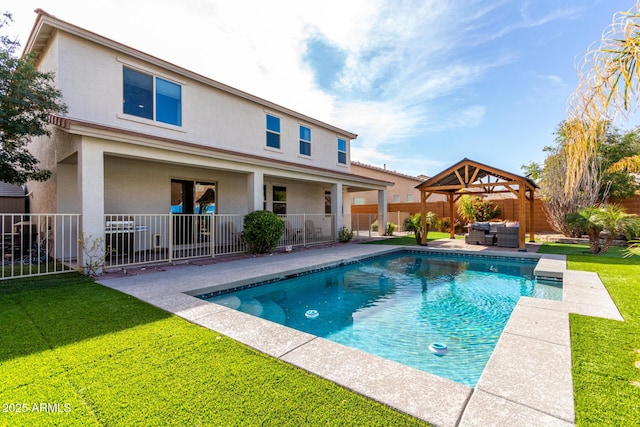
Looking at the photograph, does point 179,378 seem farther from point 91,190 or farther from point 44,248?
point 44,248

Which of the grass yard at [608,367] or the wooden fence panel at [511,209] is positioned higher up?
the wooden fence panel at [511,209]

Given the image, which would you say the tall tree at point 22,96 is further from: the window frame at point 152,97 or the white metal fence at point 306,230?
the white metal fence at point 306,230

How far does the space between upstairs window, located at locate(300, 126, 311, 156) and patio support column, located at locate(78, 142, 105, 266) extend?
30.4 ft

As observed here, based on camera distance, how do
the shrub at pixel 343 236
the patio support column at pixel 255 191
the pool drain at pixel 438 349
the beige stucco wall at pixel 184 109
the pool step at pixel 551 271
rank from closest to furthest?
the pool drain at pixel 438 349, the pool step at pixel 551 271, the beige stucco wall at pixel 184 109, the patio support column at pixel 255 191, the shrub at pixel 343 236

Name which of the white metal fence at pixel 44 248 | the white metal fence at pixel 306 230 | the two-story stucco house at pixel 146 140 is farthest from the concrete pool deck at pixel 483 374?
the white metal fence at pixel 306 230

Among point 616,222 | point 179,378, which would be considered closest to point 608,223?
point 616,222

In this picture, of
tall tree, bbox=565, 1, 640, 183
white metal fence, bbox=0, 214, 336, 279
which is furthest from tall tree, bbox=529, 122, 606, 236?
tall tree, bbox=565, 1, 640, 183

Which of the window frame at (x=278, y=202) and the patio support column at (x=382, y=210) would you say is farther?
the patio support column at (x=382, y=210)

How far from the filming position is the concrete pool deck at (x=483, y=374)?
2.11 m

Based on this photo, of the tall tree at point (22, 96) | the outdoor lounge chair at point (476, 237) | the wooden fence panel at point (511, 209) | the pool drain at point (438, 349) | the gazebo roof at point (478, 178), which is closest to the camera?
the pool drain at point (438, 349)

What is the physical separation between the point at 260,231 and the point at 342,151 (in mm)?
9446

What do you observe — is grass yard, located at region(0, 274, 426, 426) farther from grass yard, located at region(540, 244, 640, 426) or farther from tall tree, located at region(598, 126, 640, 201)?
tall tree, located at region(598, 126, 640, 201)

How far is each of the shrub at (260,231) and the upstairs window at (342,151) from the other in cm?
841

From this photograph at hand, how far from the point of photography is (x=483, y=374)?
103 inches
